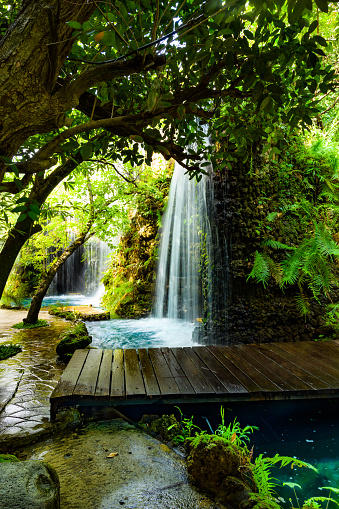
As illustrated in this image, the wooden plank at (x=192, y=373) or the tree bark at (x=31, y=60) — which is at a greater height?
the tree bark at (x=31, y=60)

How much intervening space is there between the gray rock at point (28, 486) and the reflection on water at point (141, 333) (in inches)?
206

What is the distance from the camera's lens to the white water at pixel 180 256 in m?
9.12

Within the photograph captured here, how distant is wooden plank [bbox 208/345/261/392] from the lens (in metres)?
3.56

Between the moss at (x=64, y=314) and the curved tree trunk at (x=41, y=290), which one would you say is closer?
the curved tree trunk at (x=41, y=290)

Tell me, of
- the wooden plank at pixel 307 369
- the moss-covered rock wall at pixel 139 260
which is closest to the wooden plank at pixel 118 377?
the wooden plank at pixel 307 369

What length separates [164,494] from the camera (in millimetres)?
2242

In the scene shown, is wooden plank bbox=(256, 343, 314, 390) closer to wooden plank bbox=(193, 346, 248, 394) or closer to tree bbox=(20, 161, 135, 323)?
wooden plank bbox=(193, 346, 248, 394)

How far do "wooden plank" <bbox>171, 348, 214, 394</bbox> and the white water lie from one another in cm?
414

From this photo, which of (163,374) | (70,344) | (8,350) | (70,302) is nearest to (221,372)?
(163,374)

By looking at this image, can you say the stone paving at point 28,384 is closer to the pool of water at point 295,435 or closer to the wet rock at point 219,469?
the wet rock at point 219,469

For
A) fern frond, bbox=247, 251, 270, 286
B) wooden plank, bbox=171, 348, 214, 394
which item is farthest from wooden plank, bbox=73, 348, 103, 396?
fern frond, bbox=247, 251, 270, 286

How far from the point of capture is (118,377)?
379 centimetres

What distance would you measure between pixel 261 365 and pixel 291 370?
0.42 meters

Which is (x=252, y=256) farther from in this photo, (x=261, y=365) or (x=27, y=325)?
(x=27, y=325)
